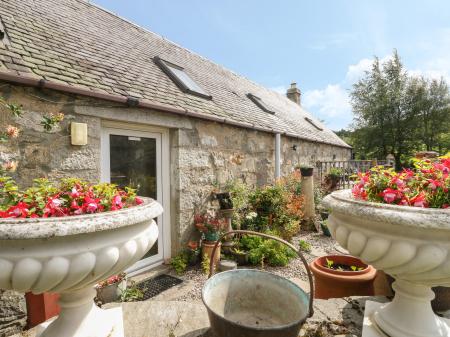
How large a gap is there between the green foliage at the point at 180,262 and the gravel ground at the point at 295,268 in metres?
0.08

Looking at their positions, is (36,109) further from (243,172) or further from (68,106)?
(243,172)

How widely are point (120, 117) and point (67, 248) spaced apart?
9.19 feet

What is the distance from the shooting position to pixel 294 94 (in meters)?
16.0

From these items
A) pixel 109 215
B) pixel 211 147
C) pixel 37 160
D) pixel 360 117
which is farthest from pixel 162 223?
A: pixel 360 117

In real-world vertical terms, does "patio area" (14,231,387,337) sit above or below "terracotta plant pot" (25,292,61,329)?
above

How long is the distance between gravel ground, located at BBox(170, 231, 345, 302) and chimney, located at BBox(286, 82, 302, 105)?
38.8 feet

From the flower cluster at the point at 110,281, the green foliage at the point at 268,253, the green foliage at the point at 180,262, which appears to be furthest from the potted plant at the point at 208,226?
the flower cluster at the point at 110,281

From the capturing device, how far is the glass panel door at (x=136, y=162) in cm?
360

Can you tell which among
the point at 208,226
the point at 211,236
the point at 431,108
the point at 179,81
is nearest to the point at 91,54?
the point at 179,81

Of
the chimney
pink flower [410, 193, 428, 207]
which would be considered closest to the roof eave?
pink flower [410, 193, 428, 207]

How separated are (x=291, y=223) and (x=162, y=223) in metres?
2.65

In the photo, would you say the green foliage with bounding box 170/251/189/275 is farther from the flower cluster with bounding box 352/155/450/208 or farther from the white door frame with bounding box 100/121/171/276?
the flower cluster with bounding box 352/155/450/208

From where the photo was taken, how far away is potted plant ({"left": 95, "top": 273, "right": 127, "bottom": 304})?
2.85 meters

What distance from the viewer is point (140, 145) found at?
3986 mm
